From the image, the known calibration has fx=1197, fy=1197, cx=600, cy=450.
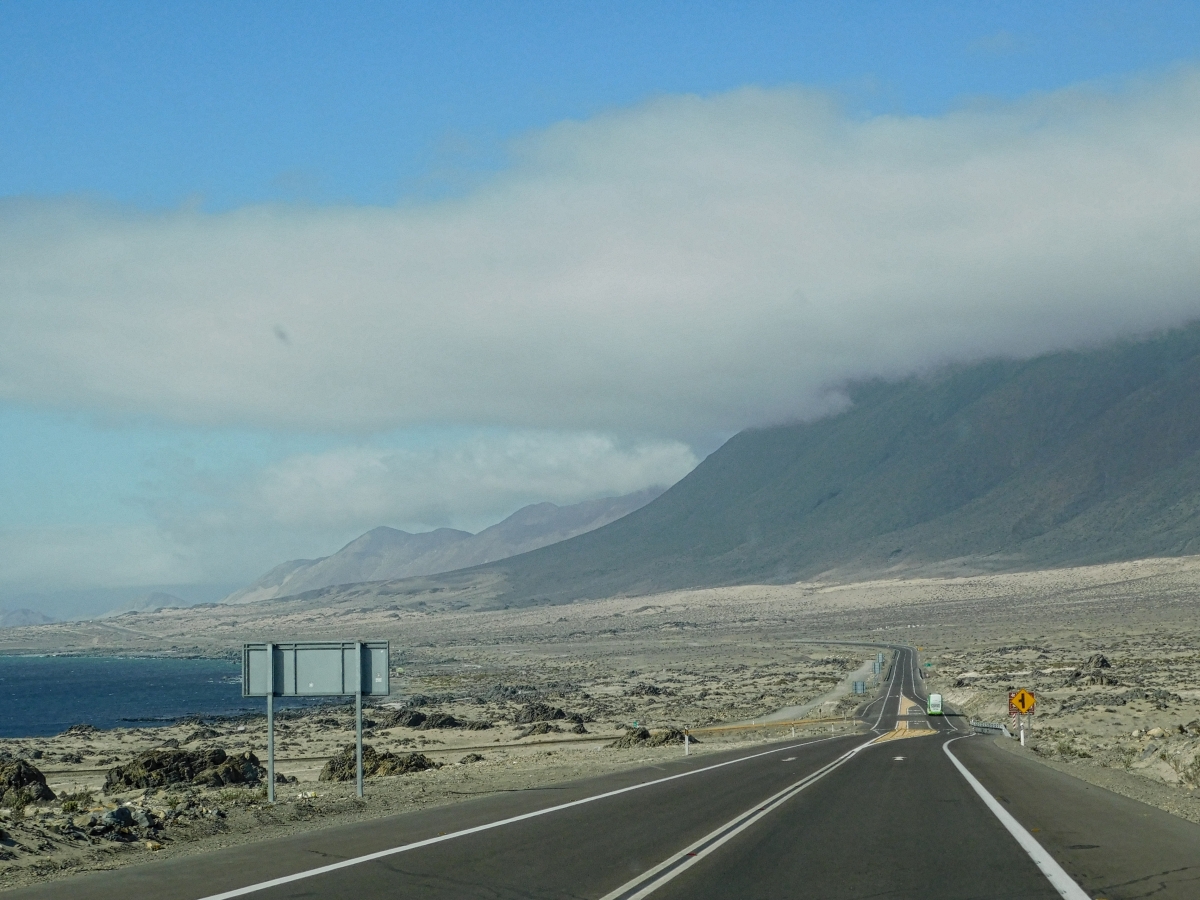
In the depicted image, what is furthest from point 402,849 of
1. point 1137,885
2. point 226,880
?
point 1137,885

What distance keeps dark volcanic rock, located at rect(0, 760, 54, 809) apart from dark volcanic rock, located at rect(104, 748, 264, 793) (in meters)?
2.17

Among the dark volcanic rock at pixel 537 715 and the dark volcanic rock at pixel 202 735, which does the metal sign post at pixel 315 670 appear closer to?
the dark volcanic rock at pixel 537 715

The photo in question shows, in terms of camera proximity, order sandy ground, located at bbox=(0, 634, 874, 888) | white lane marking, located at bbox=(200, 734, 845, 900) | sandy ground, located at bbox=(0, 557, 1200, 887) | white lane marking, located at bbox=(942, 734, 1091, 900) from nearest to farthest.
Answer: white lane marking, located at bbox=(942, 734, 1091, 900), white lane marking, located at bbox=(200, 734, 845, 900), sandy ground, located at bbox=(0, 634, 874, 888), sandy ground, located at bbox=(0, 557, 1200, 887)

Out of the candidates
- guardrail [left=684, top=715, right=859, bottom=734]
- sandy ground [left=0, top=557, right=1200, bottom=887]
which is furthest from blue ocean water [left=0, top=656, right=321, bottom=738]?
guardrail [left=684, top=715, right=859, bottom=734]

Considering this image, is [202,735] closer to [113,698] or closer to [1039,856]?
[113,698]

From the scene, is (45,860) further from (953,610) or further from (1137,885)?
(953,610)

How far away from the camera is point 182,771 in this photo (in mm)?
33500

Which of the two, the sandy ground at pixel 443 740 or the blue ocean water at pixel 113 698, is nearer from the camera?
the sandy ground at pixel 443 740

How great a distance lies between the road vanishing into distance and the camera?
1244cm

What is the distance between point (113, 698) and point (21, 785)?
99968 millimetres

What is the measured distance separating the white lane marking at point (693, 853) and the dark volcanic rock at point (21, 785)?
16.1 m

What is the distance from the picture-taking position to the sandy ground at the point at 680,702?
66.4ft

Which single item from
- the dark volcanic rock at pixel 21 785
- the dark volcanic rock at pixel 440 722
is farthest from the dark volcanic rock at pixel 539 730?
the dark volcanic rock at pixel 21 785

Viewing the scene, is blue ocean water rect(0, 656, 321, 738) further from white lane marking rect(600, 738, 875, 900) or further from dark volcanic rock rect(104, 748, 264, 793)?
white lane marking rect(600, 738, 875, 900)
